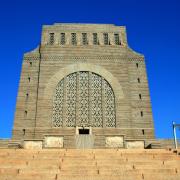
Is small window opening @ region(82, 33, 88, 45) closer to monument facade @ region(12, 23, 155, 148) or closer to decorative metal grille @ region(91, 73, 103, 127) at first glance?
monument facade @ region(12, 23, 155, 148)

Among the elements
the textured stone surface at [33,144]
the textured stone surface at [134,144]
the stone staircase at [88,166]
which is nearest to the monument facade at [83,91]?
the textured stone surface at [134,144]

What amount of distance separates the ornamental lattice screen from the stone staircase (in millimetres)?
12615

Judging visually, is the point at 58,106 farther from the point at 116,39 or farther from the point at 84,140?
the point at 116,39

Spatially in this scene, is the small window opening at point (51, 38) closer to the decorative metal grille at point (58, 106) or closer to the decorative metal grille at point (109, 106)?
the decorative metal grille at point (58, 106)

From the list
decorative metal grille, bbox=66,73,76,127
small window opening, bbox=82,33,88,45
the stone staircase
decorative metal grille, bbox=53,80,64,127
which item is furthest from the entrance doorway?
the stone staircase

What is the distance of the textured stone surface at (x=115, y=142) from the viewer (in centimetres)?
2989

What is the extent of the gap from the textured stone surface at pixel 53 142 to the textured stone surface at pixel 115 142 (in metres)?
4.81

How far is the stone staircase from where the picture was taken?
506 inches

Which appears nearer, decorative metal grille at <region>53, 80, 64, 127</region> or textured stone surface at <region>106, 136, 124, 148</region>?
textured stone surface at <region>106, 136, 124, 148</region>

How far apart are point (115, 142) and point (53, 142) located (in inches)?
248

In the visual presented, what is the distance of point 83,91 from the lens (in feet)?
107

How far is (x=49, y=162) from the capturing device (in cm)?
1540

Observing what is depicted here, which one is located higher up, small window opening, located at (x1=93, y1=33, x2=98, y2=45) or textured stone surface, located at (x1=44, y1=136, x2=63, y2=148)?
small window opening, located at (x1=93, y1=33, x2=98, y2=45)

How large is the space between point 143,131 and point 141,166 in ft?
53.5
